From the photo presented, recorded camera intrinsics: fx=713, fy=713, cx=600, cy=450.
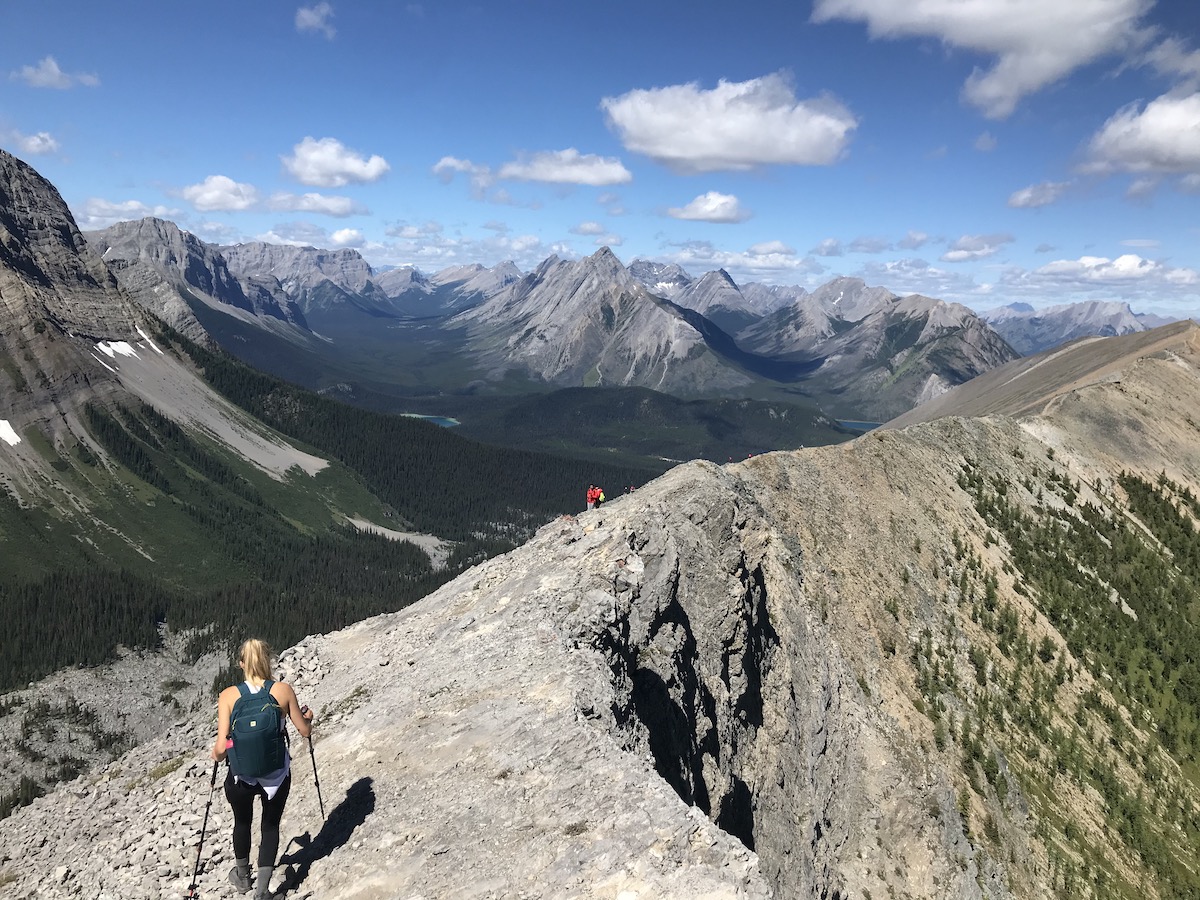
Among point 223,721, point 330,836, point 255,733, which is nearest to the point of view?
point 255,733

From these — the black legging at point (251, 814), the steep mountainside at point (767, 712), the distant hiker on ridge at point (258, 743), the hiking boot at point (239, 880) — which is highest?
the distant hiker on ridge at point (258, 743)

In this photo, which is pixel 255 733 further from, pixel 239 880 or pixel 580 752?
pixel 580 752

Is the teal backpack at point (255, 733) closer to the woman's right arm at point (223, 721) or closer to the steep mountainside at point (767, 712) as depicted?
the woman's right arm at point (223, 721)

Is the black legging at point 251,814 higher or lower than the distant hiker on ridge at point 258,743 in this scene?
lower

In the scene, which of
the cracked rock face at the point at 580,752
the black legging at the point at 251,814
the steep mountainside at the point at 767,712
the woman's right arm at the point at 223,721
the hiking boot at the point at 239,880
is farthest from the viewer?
the steep mountainside at the point at 767,712

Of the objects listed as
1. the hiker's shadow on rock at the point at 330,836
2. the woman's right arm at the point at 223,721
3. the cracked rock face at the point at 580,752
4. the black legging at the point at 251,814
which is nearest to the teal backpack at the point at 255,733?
the woman's right arm at the point at 223,721

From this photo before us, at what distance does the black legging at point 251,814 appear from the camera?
626 inches

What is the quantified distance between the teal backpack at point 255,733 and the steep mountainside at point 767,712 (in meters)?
4.50

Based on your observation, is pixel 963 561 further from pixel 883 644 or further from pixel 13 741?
pixel 13 741

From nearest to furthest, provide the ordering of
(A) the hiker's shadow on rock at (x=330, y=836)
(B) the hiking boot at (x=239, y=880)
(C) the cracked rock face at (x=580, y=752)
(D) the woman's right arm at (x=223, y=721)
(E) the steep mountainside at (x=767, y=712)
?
(D) the woman's right arm at (x=223, y=721) < (B) the hiking boot at (x=239, y=880) < (A) the hiker's shadow on rock at (x=330, y=836) < (C) the cracked rock face at (x=580, y=752) < (E) the steep mountainside at (x=767, y=712)

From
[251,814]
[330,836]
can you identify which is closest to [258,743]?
[251,814]

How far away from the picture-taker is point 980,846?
4709 centimetres

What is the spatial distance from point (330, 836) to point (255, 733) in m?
6.46

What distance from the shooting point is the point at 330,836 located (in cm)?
1977
